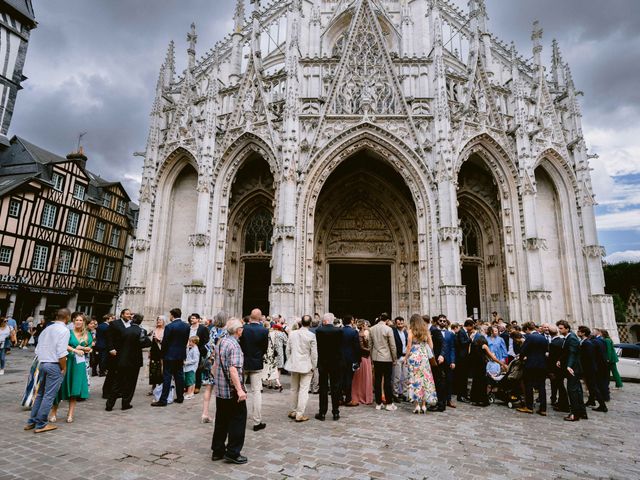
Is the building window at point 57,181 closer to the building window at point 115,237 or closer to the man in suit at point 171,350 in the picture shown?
the building window at point 115,237

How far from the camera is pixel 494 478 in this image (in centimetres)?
398

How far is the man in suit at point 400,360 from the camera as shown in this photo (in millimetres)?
7871

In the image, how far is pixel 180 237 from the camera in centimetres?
1939

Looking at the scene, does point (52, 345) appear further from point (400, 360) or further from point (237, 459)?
point (400, 360)

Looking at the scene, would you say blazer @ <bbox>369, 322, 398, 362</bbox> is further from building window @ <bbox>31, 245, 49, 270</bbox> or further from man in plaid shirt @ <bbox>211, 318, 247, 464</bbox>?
building window @ <bbox>31, 245, 49, 270</bbox>

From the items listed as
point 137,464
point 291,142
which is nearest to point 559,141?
point 291,142

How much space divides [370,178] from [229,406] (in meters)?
17.0

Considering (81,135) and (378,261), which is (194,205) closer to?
(378,261)

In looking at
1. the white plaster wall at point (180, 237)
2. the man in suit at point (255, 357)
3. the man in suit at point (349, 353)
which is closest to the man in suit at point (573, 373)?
the man in suit at point (349, 353)

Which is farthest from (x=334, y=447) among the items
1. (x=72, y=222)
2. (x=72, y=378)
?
(x=72, y=222)

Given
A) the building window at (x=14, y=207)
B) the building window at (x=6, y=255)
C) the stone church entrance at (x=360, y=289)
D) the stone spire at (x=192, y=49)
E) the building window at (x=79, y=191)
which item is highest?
the stone spire at (x=192, y=49)

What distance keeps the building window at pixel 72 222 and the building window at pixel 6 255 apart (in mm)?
4076

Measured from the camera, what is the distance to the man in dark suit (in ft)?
23.5

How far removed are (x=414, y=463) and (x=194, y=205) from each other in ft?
58.2
